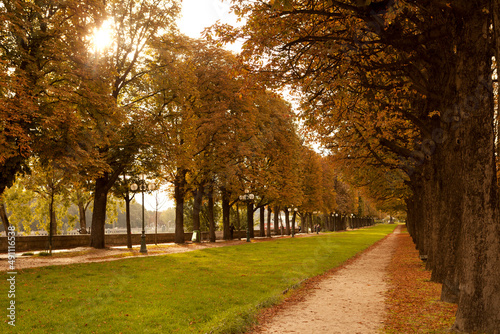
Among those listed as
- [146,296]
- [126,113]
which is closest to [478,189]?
[146,296]

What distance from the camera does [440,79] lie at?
959 centimetres

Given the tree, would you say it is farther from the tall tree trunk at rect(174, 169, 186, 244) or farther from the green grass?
the green grass

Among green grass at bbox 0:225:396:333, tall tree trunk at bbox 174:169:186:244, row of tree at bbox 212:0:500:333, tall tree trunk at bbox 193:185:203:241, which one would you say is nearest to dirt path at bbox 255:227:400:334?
green grass at bbox 0:225:396:333

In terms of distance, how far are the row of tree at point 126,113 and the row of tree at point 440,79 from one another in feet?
4.37

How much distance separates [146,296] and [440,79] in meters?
8.88

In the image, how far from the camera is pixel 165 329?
704 cm

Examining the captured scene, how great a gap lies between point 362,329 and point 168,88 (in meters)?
21.7

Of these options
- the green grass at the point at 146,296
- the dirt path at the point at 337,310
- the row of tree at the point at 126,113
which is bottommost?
the dirt path at the point at 337,310

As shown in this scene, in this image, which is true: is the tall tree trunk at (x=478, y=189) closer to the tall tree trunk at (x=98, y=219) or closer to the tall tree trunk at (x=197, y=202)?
the tall tree trunk at (x=98, y=219)

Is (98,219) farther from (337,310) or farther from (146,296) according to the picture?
(337,310)

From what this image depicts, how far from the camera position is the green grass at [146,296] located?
726 centimetres

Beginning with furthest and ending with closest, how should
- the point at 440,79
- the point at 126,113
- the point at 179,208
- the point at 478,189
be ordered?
the point at 179,208 < the point at 126,113 < the point at 440,79 < the point at 478,189

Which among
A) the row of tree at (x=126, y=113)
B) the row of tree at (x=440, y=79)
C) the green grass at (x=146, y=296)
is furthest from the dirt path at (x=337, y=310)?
the row of tree at (x=126, y=113)

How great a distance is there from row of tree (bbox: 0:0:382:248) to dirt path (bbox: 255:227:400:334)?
539 cm
